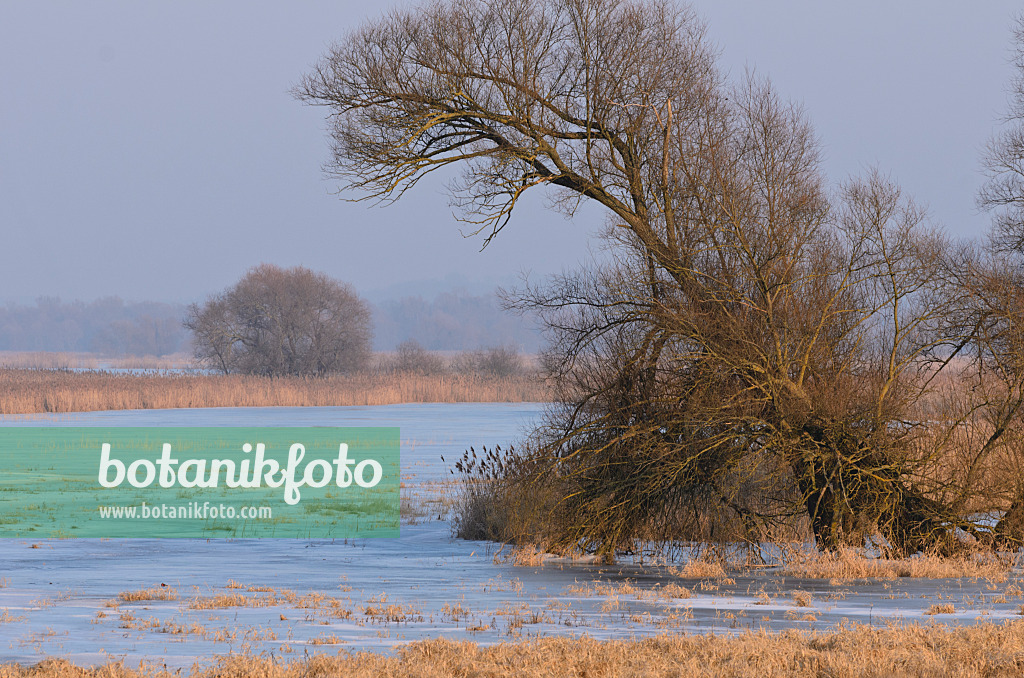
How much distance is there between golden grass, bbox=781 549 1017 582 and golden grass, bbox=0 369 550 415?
34.0 metres

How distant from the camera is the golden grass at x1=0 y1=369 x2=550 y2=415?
48812mm

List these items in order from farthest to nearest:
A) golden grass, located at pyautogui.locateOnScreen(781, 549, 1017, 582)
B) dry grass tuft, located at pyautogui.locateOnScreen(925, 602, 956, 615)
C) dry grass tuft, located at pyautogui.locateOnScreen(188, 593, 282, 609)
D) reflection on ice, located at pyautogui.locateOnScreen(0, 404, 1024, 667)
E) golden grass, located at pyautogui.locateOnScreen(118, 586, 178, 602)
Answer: golden grass, located at pyautogui.locateOnScreen(781, 549, 1017, 582), golden grass, located at pyautogui.locateOnScreen(118, 586, 178, 602), dry grass tuft, located at pyautogui.locateOnScreen(188, 593, 282, 609), dry grass tuft, located at pyautogui.locateOnScreen(925, 602, 956, 615), reflection on ice, located at pyautogui.locateOnScreen(0, 404, 1024, 667)

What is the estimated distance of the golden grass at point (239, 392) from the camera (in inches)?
1922

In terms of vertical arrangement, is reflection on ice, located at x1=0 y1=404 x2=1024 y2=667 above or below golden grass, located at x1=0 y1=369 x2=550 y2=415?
below

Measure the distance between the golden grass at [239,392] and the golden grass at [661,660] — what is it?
129 ft

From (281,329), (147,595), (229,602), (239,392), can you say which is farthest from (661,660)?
(281,329)

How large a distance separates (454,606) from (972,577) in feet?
21.6

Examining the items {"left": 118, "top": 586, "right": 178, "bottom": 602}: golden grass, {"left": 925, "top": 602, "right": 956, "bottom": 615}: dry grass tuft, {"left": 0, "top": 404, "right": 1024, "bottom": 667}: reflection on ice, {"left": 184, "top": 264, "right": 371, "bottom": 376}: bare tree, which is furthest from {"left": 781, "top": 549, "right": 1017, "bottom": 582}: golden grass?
{"left": 184, "top": 264, "right": 371, "bottom": 376}: bare tree

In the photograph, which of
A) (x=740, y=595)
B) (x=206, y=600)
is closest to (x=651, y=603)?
(x=740, y=595)

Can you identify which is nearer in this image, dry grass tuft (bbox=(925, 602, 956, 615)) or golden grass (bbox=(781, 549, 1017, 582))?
dry grass tuft (bbox=(925, 602, 956, 615))

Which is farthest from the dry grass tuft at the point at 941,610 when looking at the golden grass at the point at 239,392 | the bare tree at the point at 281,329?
the bare tree at the point at 281,329

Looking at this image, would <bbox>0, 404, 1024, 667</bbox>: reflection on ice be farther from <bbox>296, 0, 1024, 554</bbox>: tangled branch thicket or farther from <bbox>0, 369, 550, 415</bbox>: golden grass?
<bbox>0, 369, 550, 415</bbox>: golden grass

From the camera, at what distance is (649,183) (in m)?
16.1

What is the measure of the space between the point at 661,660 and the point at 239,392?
1848 inches
